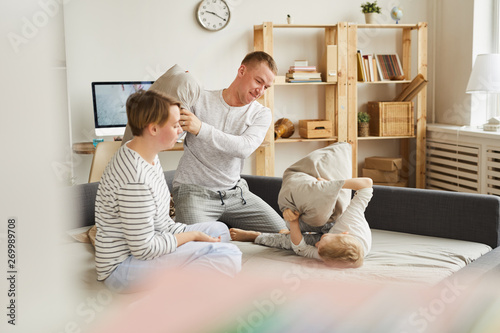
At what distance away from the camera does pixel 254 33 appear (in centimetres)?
451

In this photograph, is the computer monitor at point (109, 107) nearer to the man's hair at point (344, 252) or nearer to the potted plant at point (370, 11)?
the potted plant at point (370, 11)

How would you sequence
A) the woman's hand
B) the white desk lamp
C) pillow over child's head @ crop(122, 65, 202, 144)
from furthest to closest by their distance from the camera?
the white desk lamp → pillow over child's head @ crop(122, 65, 202, 144) → the woman's hand

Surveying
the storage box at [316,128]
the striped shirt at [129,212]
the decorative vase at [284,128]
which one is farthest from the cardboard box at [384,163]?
the striped shirt at [129,212]

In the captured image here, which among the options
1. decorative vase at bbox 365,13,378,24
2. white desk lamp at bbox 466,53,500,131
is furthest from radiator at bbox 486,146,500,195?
decorative vase at bbox 365,13,378,24

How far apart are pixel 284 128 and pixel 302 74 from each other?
0.48m

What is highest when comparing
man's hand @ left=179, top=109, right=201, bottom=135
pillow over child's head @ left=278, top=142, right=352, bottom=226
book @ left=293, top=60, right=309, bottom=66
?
book @ left=293, top=60, right=309, bottom=66

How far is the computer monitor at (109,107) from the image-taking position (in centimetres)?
396

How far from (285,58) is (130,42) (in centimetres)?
134

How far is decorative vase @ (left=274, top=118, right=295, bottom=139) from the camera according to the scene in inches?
178

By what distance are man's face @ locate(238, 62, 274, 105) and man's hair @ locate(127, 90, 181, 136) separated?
0.84m

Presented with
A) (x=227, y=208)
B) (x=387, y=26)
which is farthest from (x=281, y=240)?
(x=387, y=26)

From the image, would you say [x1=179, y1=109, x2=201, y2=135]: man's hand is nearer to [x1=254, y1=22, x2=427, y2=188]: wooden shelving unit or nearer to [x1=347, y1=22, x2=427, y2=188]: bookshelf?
[x1=254, y1=22, x2=427, y2=188]: wooden shelving unit

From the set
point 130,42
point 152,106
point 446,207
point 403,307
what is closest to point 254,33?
point 130,42

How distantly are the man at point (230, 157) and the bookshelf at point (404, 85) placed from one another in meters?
2.35
